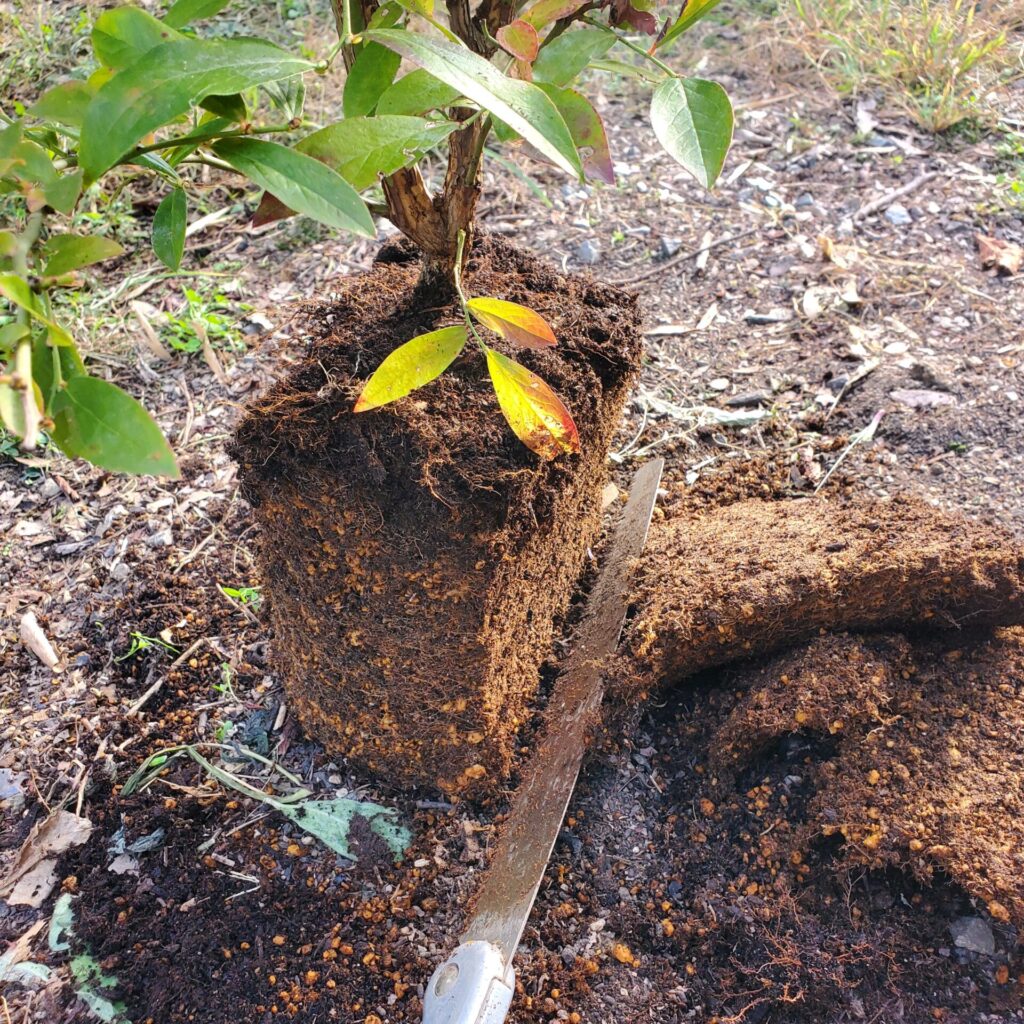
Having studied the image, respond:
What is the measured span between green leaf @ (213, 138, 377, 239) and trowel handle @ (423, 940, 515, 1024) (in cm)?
82

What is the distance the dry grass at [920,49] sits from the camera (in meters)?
2.81

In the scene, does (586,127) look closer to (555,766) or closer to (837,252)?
(555,766)

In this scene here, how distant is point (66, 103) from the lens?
658 mm

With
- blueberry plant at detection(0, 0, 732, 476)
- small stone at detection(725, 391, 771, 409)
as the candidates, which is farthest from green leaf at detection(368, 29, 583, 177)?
small stone at detection(725, 391, 771, 409)

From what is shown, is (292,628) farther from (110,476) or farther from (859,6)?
(859,6)

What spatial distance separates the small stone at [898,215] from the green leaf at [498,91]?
217 cm

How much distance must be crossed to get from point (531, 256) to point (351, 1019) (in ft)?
3.64

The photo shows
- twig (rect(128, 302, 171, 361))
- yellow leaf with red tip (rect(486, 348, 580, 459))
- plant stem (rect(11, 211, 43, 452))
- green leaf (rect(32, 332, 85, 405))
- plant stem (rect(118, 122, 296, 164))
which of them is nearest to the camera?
plant stem (rect(11, 211, 43, 452))

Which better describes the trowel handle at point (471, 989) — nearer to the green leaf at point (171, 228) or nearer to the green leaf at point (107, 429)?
Result: the green leaf at point (107, 429)

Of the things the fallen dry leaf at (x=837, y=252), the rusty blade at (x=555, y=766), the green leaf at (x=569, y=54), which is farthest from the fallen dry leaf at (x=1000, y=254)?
the green leaf at (x=569, y=54)

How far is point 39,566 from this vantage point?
169 centimetres

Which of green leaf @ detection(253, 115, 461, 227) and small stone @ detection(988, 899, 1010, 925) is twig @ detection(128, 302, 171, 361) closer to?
green leaf @ detection(253, 115, 461, 227)

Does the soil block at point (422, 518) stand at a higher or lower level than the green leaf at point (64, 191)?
lower

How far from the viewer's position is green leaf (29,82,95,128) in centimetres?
65
